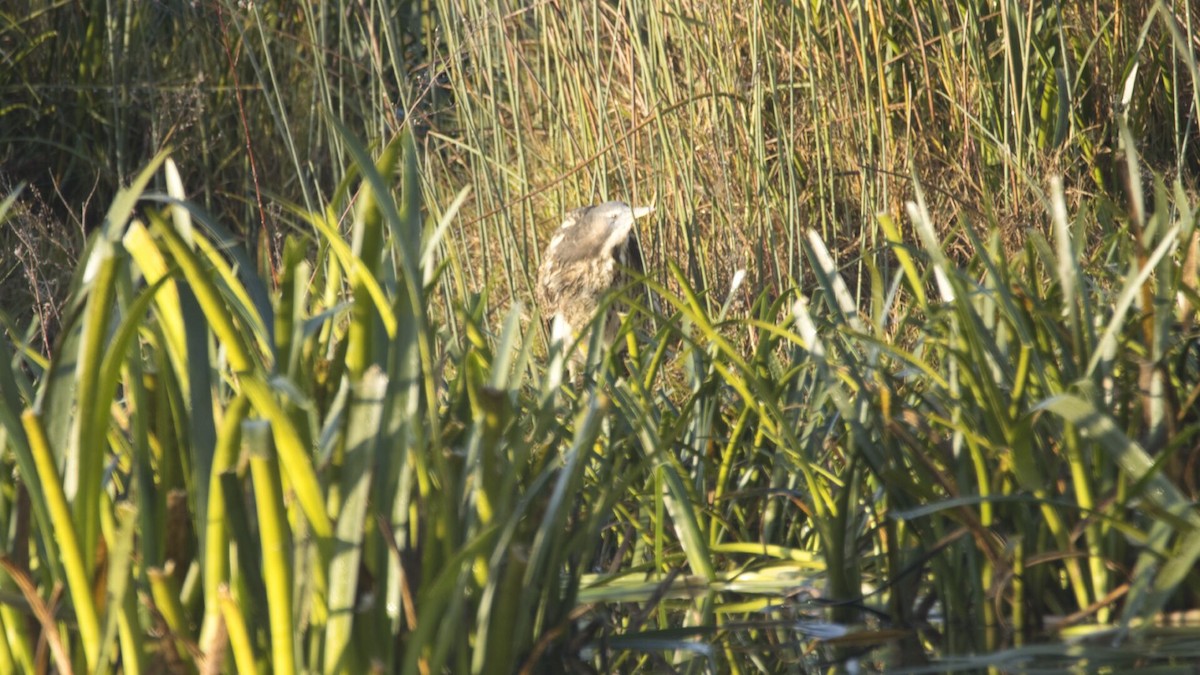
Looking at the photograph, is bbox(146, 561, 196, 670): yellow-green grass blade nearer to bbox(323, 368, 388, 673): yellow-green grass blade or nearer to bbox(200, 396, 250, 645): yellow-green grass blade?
bbox(200, 396, 250, 645): yellow-green grass blade

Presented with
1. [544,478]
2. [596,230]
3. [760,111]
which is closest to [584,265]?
[596,230]

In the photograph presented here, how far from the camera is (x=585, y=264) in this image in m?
3.94

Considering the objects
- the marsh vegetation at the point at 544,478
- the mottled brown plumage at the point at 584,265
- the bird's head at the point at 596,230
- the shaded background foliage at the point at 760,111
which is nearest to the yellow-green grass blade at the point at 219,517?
the marsh vegetation at the point at 544,478

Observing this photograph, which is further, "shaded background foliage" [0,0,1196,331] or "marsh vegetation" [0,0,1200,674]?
"shaded background foliage" [0,0,1196,331]

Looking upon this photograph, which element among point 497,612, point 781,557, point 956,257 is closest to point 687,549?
point 781,557

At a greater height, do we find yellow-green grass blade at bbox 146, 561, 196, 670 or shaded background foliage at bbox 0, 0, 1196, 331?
shaded background foliage at bbox 0, 0, 1196, 331

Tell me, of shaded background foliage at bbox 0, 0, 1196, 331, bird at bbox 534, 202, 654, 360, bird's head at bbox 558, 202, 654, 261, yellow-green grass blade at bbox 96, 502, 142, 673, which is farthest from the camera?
bird at bbox 534, 202, 654, 360

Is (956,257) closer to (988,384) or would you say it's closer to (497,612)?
(988,384)

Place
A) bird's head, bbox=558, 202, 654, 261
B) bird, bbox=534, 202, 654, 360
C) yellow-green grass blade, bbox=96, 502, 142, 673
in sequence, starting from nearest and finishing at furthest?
yellow-green grass blade, bbox=96, 502, 142, 673 < bird's head, bbox=558, 202, 654, 261 < bird, bbox=534, 202, 654, 360

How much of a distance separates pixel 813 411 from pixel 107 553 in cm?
100

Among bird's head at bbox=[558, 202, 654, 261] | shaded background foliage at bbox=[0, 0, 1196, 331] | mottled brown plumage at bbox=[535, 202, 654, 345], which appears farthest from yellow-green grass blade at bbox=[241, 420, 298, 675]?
mottled brown plumage at bbox=[535, 202, 654, 345]

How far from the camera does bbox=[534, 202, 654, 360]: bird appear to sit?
142 inches

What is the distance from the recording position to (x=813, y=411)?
192cm

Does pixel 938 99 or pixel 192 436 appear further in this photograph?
pixel 938 99
